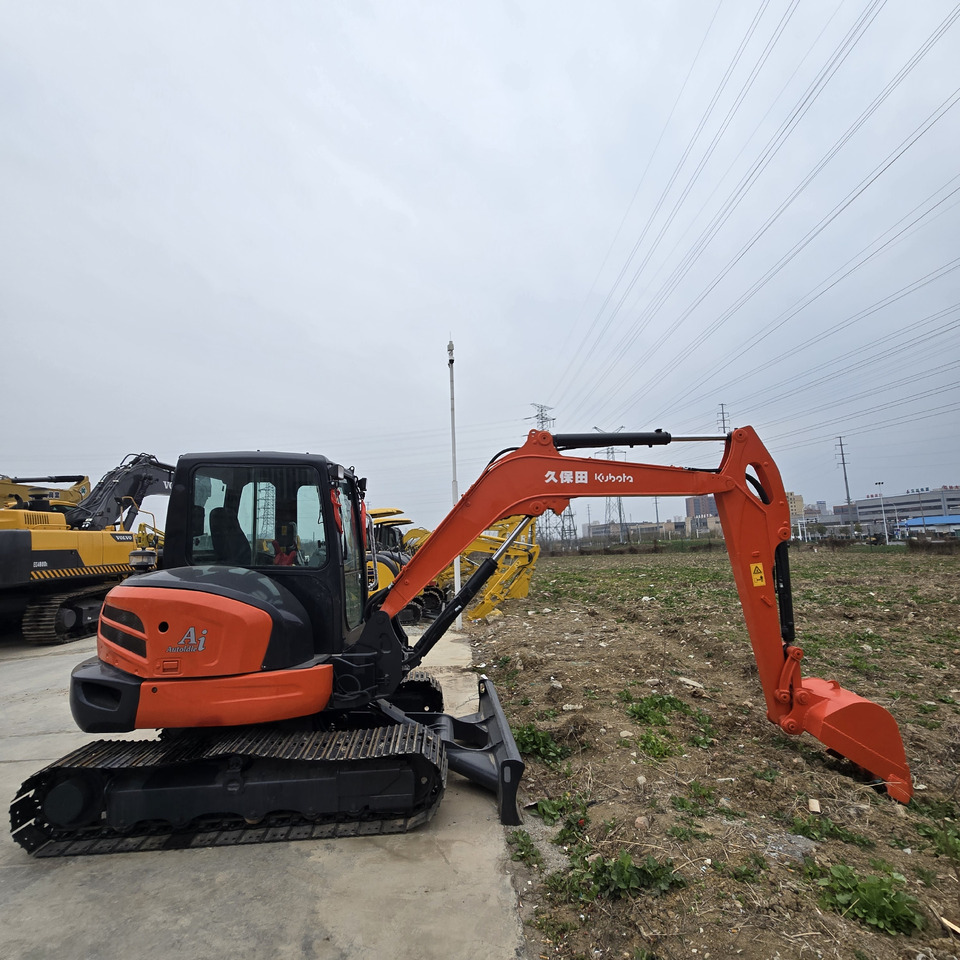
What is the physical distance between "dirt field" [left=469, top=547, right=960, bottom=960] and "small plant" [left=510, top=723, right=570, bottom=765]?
0.04ft

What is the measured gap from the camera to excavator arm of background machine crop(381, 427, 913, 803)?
4.50 metres

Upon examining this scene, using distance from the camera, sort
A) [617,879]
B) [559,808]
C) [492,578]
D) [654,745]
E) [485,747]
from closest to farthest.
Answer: [617,879] → [559,808] → [485,747] → [654,745] → [492,578]

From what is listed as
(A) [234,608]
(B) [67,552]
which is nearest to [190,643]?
(A) [234,608]

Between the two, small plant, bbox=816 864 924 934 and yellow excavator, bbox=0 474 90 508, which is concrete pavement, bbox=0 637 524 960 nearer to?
small plant, bbox=816 864 924 934

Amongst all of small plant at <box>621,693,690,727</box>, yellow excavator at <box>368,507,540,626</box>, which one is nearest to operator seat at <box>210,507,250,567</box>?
small plant at <box>621,693,690,727</box>

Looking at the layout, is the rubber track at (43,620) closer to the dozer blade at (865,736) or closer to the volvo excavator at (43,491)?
the volvo excavator at (43,491)

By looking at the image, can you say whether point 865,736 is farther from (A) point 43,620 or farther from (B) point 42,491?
(B) point 42,491

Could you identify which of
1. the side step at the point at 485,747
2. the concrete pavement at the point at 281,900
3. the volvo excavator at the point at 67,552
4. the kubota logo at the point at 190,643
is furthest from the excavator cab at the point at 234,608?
the volvo excavator at the point at 67,552

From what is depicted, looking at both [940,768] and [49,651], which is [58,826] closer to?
[940,768]

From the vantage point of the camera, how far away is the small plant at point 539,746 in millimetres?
5055

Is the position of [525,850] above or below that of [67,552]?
below

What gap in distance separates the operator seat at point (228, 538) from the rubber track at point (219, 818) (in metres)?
1.18

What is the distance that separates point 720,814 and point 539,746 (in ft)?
5.24

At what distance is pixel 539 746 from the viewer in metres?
5.16
